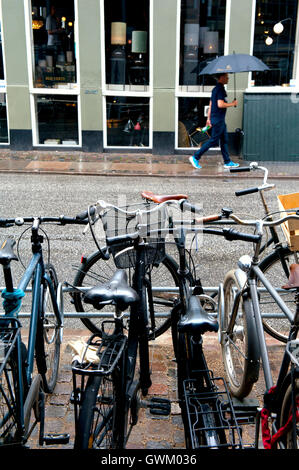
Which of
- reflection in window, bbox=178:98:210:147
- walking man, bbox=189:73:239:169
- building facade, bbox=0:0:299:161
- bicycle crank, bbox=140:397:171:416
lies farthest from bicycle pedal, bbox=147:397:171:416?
reflection in window, bbox=178:98:210:147

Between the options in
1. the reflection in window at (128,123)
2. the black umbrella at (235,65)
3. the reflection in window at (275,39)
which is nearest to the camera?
the black umbrella at (235,65)

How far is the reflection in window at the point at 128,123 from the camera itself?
1525cm

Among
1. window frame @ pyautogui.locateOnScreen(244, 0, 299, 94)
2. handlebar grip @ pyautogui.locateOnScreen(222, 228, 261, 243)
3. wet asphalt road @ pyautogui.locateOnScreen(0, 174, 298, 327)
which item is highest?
window frame @ pyautogui.locateOnScreen(244, 0, 299, 94)

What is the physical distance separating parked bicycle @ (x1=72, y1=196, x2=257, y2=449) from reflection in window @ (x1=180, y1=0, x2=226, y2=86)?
1205 centimetres

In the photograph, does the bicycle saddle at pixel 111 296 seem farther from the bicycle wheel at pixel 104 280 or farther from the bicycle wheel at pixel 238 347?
the bicycle wheel at pixel 104 280

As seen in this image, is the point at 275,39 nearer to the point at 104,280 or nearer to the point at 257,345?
the point at 104,280

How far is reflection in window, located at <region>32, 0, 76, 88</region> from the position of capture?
14.8m

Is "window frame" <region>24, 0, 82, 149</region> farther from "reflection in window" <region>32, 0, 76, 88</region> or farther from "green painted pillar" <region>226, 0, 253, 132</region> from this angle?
"green painted pillar" <region>226, 0, 253, 132</region>

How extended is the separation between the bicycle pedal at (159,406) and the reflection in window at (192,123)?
12.3 meters

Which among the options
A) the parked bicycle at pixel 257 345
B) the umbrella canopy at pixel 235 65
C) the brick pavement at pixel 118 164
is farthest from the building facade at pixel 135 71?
the parked bicycle at pixel 257 345

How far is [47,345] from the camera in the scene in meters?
4.36

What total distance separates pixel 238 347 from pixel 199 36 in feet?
40.9

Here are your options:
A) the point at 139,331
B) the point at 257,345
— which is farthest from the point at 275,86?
the point at 139,331
